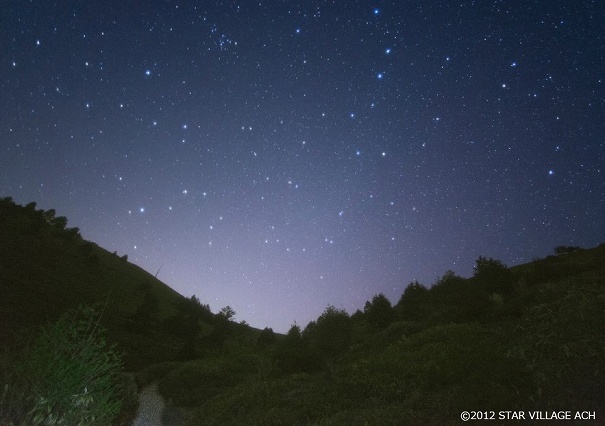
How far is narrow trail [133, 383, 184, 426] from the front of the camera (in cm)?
1528

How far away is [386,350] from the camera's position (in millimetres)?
16578

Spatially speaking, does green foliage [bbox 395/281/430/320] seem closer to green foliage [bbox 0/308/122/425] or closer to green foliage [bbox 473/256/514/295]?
green foliage [bbox 473/256/514/295]

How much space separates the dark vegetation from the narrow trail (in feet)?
2.21

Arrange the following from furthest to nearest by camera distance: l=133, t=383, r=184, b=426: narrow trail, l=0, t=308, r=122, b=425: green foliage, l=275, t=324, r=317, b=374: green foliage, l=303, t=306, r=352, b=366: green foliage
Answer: l=303, t=306, r=352, b=366: green foliage, l=275, t=324, r=317, b=374: green foliage, l=133, t=383, r=184, b=426: narrow trail, l=0, t=308, r=122, b=425: green foliage

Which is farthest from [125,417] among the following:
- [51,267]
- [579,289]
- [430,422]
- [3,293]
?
[51,267]

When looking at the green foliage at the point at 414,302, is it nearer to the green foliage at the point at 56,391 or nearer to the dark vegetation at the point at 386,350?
the dark vegetation at the point at 386,350

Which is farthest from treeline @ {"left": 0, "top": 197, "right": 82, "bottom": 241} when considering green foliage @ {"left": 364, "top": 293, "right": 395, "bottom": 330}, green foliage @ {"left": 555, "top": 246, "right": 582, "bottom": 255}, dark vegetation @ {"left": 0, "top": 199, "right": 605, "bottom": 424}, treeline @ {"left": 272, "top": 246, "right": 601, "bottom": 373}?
green foliage @ {"left": 555, "top": 246, "right": 582, "bottom": 255}

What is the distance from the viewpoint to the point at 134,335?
36.7 m

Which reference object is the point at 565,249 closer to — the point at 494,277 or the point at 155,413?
the point at 494,277

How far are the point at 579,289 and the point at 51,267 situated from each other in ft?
147

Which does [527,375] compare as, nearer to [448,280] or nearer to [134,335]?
[448,280]

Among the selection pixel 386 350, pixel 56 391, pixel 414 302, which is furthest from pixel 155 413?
pixel 414 302

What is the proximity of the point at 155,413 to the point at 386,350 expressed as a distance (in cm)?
1110

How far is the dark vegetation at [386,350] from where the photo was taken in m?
8.64
